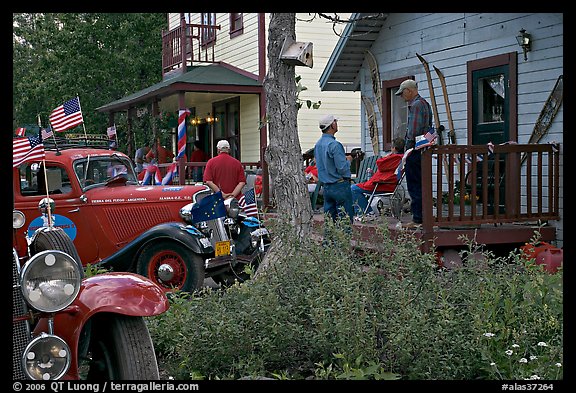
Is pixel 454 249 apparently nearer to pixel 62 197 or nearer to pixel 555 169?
pixel 555 169

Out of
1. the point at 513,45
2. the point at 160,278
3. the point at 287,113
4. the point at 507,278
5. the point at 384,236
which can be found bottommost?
the point at 160,278

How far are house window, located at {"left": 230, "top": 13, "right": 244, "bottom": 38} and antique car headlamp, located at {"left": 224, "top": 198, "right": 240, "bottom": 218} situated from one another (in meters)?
Answer: 11.7

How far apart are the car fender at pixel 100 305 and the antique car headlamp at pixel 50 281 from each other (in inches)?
10.6

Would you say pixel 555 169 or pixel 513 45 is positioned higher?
pixel 513 45

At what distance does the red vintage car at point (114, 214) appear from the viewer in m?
9.03

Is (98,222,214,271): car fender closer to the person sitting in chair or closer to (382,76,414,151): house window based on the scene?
the person sitting in chair

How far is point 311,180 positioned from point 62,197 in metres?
6.40

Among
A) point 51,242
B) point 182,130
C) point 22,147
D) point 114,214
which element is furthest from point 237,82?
point 51,242

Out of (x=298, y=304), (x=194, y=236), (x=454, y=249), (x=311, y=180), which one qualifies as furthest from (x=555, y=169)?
(x=311, y=180)

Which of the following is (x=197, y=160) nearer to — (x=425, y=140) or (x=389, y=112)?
(x=389, y=112)

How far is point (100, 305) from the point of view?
398 centimetres

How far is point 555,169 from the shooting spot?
362 inches

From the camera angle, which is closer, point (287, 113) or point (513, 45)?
point (287, 113)

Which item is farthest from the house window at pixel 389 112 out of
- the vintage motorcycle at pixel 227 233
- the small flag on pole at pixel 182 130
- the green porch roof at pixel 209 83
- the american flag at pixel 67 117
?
the small flag on pole at pixel 182 130
